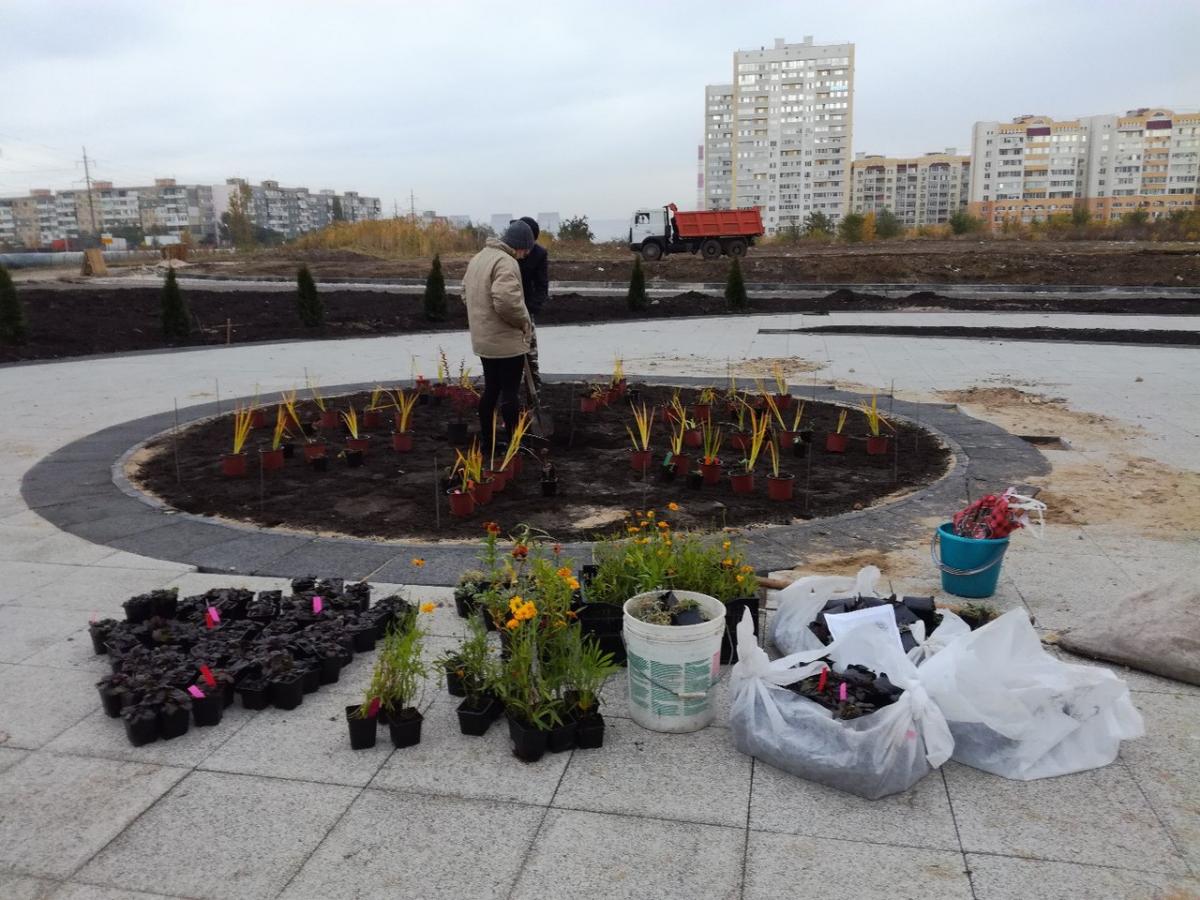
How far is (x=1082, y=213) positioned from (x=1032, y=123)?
6691 centimetres

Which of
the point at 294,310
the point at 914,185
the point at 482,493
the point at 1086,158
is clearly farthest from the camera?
the point at 914,185

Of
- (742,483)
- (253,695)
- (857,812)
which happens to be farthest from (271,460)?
(857,812)

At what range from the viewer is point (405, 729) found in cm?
271

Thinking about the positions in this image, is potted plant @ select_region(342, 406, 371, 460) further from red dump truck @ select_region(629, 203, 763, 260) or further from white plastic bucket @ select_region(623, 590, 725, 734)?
red dump truck @ select_region(629, 203, 763, 260)

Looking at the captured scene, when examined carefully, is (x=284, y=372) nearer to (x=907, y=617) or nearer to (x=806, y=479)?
→ (x=806, y=479)

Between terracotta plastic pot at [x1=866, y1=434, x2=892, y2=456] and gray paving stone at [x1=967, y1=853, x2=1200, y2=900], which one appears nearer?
gray paving stone at [x1=967, y1=853, x2=1200, y2=900]

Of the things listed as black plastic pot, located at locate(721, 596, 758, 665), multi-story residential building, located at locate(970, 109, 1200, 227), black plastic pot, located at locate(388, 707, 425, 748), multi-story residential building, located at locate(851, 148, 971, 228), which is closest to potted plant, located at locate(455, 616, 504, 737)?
black plastic pot, located at locate(388, 707, 425, 748)

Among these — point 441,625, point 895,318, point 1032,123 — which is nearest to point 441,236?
point 895,318

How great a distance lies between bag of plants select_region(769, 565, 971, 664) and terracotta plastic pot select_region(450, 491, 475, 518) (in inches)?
84.8

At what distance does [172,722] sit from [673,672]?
1592 mm

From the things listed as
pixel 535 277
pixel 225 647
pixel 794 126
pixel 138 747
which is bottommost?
pixel 138 747

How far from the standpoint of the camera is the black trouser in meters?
5.95

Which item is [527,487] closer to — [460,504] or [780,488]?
[460,504]

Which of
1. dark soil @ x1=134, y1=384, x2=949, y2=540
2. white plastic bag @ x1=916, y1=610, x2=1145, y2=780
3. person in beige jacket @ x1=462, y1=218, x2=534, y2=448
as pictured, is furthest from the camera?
person in beige jacket @ x1=462, y1=218, x2=534, y2=448
